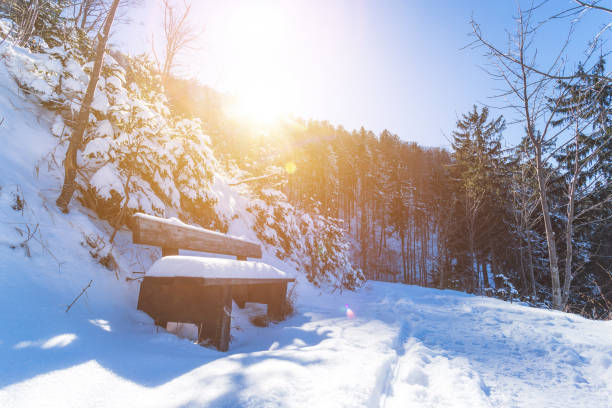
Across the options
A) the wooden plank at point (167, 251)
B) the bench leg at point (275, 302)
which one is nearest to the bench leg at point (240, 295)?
the bench leg at point (275, 302)

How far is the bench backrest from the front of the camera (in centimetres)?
275

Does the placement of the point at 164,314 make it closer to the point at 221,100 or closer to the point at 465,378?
the point at 465,378

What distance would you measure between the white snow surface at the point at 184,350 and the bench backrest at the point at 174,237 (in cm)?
65

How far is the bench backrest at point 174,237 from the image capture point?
275 centimetres

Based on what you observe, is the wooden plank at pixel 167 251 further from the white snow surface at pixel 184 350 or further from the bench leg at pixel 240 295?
the bench leg at pixel 240 295

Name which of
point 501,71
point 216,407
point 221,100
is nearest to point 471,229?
point 501,71

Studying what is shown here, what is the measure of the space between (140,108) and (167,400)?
432 centimetres

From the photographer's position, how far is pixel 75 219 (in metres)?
3.22

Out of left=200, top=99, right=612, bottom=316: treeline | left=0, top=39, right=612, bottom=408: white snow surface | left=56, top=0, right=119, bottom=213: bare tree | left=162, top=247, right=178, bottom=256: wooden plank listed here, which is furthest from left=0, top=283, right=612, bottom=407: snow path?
left=200, top=99, right=612, bottom=316: treeline

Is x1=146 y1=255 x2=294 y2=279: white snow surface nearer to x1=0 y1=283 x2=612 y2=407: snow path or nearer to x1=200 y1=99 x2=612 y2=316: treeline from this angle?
x1=0 y1=283 x2=612 y2=407: snow path

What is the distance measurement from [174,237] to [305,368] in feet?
6.91

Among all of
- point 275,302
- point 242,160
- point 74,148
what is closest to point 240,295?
point 275,302

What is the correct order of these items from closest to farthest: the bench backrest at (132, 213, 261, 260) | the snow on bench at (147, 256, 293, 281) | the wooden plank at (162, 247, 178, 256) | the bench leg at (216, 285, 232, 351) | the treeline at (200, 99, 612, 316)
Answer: the snow on bench at (147, 256, 293, 281), the bench leg at (216, 285, 232, 351), the bench backrest at (132, 213, 261, 260), the wooden plank at (162, 247, 178, 256), the treeline at (200, 99, 612, 316)

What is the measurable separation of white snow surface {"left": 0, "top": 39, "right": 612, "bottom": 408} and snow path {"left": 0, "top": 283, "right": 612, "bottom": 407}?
0.04ft
